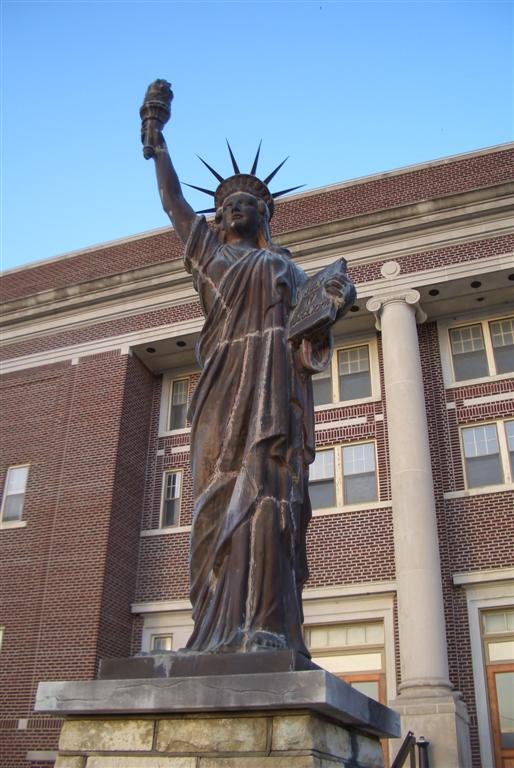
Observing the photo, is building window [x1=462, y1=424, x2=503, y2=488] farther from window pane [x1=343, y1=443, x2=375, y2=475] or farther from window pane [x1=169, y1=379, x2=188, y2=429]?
A: window pane [x1=169, y1=379, x2=188, y2=429]

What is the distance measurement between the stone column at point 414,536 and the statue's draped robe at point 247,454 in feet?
31.3

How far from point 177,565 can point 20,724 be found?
4.49 meters

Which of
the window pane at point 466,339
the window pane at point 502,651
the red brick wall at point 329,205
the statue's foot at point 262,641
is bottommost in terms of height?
the statue's foot at point 262,641

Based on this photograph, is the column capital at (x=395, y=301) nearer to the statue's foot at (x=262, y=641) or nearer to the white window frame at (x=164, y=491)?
the white window frame at (x=164, y=491)

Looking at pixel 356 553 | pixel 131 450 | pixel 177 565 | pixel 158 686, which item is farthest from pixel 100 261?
pixel 158 686

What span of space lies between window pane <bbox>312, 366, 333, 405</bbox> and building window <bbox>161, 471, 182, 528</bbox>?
3841 millimetres

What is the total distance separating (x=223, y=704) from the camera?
324 centimetres

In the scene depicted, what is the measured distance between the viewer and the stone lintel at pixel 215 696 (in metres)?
3.15

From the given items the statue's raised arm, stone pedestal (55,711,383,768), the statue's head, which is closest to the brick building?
the statue's head

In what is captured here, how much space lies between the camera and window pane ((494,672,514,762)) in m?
13.7

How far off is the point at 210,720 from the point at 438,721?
10.3 meters

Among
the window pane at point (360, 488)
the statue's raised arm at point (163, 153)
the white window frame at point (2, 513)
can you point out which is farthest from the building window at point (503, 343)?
the statue's raised arm at point (163, 153)

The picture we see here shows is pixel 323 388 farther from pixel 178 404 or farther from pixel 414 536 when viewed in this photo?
pixel 414 536

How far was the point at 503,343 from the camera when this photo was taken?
17359 millimetres
